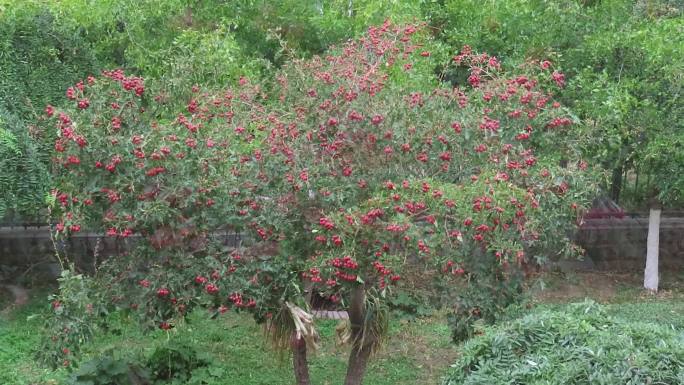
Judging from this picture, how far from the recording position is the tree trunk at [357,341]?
6.46 metres

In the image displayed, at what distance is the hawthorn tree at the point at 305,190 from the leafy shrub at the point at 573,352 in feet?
2.78

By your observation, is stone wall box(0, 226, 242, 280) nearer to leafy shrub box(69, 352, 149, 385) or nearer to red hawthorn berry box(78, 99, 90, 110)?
leafy shrub box(69, 352, 149, 385)

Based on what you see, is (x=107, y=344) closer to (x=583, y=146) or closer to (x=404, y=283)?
(x=404, y=283)

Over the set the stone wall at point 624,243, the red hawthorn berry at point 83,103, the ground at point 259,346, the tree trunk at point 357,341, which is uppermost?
the red hawthorn berry at point 83,103

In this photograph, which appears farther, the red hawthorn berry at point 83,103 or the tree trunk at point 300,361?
the tree trunk at point 300,361

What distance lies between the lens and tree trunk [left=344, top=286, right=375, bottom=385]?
6.46 m

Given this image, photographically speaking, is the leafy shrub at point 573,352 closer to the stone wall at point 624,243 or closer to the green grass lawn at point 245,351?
the green grass lawn at point 245,351

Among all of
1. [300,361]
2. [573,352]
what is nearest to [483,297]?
[573,352]

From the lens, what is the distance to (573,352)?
405 centimetres

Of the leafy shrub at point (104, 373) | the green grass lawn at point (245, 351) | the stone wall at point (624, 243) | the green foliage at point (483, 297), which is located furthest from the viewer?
the stone wall at point (624, 243)

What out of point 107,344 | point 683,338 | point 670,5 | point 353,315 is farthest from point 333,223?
point 670,5

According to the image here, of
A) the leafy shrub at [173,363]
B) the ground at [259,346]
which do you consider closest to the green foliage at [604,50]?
the ground at [259,346]

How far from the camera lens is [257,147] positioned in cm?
581

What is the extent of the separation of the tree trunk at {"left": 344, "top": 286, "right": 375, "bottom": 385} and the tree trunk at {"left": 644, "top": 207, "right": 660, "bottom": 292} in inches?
215
